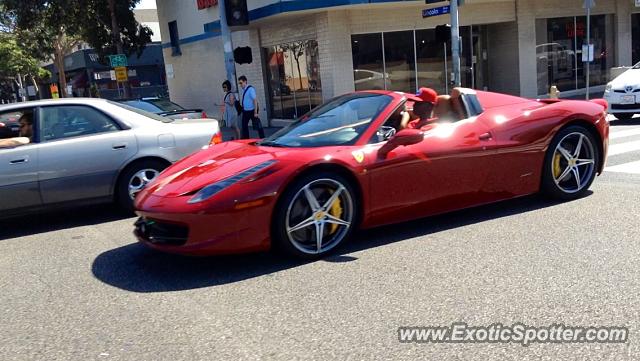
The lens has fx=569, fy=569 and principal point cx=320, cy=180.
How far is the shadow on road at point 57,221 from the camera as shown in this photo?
6426 millimetres

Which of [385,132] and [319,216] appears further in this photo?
[385,132]

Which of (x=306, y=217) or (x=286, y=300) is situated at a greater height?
(x=306, y=217)

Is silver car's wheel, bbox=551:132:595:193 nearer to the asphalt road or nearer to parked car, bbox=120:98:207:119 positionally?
the asphalt road

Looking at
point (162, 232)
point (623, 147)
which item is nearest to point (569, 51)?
point (623, 147)

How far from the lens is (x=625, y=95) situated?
11.8 metres

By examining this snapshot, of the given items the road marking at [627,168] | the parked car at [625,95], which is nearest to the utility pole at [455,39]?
the parked car at [625,95]

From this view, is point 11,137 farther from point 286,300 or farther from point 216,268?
point 286,300

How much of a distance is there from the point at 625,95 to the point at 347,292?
1035 centimetres

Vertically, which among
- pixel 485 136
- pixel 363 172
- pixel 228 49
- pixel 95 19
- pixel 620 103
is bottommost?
pixel 620 103

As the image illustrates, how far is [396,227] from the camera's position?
541 centimetres

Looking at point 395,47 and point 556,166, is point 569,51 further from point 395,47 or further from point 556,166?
point 556,166

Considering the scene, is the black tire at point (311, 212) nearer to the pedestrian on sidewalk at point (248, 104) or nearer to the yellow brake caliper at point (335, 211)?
the yellow brake caliper at point (335, 211)

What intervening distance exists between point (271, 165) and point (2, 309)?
7.14 feet

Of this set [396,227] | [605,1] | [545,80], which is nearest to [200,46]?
[545,80]
